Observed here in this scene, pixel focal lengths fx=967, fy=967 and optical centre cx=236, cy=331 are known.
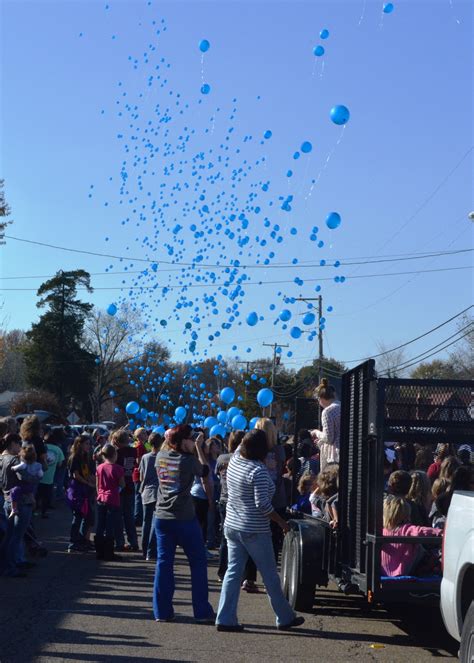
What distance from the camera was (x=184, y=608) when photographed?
9.88 m

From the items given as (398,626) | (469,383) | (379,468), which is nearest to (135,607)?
(398,626)

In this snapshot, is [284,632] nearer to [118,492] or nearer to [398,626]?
[398,626]

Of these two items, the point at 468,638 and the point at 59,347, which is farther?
the point at 59,347

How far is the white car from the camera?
5.71m

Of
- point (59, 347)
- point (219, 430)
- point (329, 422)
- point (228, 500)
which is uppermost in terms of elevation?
point (59, 347)

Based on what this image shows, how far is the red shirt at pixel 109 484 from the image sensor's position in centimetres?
1378

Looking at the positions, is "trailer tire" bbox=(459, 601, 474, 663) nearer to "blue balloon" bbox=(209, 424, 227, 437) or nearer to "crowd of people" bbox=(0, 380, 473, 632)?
"crowd of people" bbox=(0, 380, 473, 632)

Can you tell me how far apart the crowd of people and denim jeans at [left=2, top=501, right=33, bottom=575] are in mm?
13

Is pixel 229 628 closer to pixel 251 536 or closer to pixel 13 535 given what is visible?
pixel 251 536

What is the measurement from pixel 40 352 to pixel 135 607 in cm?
6363

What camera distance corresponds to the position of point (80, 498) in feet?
47.7

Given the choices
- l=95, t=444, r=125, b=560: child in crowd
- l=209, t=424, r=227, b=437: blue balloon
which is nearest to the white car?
l=95, t=444, r=125, b=560: child in crowd

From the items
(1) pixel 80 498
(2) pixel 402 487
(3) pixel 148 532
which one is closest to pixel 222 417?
(1) pixel 80 498

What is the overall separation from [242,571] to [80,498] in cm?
648
